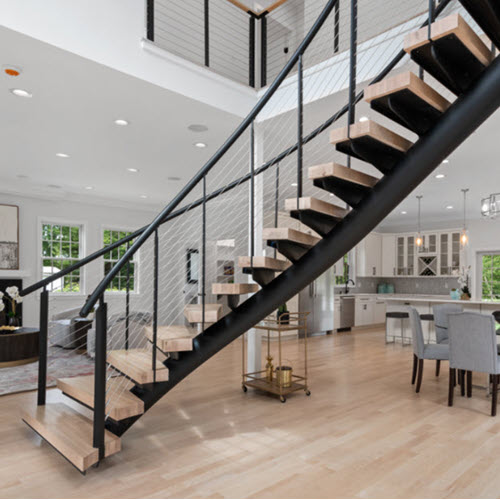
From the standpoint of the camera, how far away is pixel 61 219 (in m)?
8.41

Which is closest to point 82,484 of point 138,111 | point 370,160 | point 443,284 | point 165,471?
point 165,471

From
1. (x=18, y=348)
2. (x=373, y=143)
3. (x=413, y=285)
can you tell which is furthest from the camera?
(x=413, y=285)

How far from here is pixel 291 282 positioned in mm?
2908

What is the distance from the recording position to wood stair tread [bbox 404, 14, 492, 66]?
71.8 inches

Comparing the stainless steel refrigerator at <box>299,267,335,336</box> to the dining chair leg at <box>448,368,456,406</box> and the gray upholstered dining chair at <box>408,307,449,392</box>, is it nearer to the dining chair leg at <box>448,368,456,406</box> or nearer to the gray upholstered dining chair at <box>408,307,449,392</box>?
the gray upholstered dining chair at <box>408,307,449,392</box>

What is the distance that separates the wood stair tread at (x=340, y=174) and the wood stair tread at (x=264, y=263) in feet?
2.19

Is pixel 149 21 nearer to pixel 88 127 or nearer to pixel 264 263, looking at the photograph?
pixel 88 127

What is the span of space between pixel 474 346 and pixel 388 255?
7.67 m

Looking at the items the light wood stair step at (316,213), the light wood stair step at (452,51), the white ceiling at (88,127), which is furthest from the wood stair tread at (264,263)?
the white ceiling at (88,127)

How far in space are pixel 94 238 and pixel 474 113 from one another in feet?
26.4

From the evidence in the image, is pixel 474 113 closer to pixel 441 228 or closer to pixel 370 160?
pixel 370 160

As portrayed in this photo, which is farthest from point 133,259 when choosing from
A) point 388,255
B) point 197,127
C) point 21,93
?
point 388,255

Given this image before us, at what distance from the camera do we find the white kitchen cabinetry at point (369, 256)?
10.9 meters

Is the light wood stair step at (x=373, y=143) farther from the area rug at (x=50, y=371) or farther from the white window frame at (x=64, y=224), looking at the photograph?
the white window frame at (x=64, y=224)
